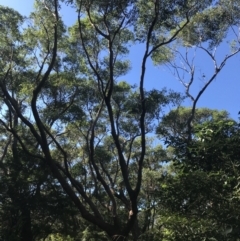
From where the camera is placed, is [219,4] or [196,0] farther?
[219,4]

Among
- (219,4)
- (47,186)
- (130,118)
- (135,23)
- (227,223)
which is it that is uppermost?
(219,4)

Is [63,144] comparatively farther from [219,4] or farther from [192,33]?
[219,4]

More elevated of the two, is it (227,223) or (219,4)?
(219,4)

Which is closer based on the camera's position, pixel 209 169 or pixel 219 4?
pixel 209 169

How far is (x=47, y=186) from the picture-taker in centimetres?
1176

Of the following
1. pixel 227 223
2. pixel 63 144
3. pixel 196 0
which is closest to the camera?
pixel 227 223

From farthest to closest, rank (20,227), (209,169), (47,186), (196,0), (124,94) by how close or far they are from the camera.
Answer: (124,94) → (47,186) → (20,227) → (196,0) → (209,169)

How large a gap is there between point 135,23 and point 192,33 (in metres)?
3.86

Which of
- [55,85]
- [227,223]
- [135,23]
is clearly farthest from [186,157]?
[55,85]

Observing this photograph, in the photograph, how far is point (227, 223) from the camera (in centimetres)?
442

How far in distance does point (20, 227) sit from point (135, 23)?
6.61m

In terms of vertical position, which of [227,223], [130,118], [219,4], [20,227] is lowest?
[227,223]

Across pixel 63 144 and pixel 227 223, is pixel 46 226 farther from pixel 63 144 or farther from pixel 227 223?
pixel 227 223

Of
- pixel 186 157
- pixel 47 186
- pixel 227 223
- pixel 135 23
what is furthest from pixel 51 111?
pixel 227 223
